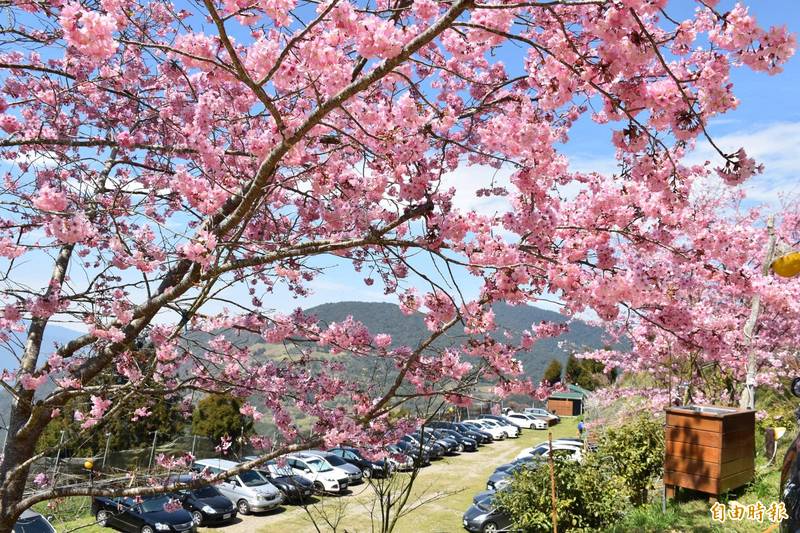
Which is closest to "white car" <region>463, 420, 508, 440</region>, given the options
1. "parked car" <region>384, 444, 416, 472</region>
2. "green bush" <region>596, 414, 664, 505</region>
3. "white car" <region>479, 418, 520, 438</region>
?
"white car" <region>479, 418, 520, 438</region>

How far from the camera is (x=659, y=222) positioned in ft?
14.3

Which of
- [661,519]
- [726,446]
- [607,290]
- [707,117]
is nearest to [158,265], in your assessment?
[607,290]

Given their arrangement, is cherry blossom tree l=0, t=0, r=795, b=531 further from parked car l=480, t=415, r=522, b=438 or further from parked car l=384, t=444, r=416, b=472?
parked car l=480, t=415, r=522, b=438

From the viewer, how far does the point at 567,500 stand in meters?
7.79

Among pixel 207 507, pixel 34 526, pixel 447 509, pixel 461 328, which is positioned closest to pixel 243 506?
pixel 207 507

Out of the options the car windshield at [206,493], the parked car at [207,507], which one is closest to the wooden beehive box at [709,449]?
the parked car at [207,507]

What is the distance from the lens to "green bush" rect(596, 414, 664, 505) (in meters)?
9.68

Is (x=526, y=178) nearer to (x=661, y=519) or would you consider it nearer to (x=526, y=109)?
(x=526, y=109)

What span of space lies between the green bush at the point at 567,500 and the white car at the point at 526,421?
32436mm

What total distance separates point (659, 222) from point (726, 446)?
4.87 metres

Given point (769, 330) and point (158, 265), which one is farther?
point (769, 330)

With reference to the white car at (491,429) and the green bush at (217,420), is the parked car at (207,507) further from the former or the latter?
the white car at (491,429)

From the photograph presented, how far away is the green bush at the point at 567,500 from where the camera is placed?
25.6 ft

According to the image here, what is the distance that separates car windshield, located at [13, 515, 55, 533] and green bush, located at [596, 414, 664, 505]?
422 inches
